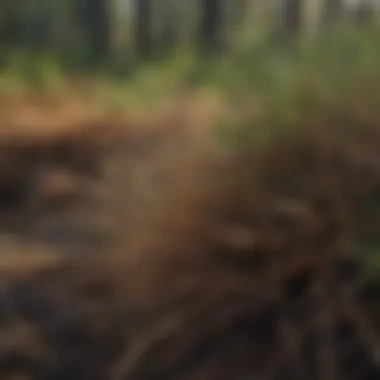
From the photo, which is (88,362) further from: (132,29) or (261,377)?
(132,29)

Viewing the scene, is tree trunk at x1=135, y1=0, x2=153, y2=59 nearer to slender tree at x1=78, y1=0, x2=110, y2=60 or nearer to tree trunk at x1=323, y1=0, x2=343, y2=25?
slender tree at x1=78, y1=0, x2=110, y2=60

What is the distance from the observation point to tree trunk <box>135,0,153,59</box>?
431cm

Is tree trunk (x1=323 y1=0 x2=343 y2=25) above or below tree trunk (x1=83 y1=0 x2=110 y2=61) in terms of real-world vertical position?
above

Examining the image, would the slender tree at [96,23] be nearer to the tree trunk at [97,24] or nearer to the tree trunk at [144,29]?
the tree trunk at [97,24]

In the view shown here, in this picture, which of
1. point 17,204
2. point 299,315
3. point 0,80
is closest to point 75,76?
point 0,80

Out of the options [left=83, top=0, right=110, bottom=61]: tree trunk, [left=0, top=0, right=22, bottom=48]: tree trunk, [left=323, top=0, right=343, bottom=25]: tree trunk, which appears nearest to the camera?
[left=323, top=0, right=343, bottom=25]: tree trunk

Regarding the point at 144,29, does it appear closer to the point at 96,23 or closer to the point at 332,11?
the point at 96,23

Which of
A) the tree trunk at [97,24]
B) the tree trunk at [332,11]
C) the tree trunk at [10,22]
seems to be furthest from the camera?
the tree trunk at [97,24]

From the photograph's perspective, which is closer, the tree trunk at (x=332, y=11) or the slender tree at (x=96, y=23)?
the tree trunk at (x=332, y=11)

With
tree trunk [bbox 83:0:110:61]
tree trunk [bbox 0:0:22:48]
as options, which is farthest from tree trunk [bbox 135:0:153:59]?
tree trunk [bbox 0:0:22:48]

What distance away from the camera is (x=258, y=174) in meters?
1.06

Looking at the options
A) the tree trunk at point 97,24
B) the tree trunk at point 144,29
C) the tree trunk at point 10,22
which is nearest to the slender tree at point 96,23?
the tree trunk at point 97,24

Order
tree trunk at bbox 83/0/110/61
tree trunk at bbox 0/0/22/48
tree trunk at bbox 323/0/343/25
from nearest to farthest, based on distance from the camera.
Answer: tree trunk at bbox 323/0/343/25
tree trunk at bbox 0/0/22/48
tree trunk at bbox 83/0/110/61

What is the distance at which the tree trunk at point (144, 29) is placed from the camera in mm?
4312
